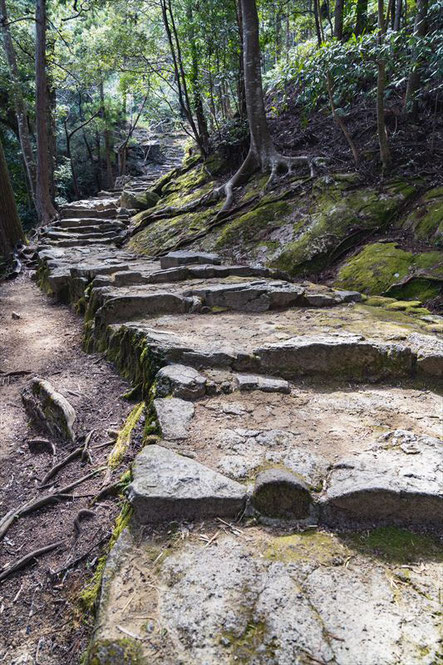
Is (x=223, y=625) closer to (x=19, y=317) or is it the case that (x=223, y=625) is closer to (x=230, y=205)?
(x=19, y=317)

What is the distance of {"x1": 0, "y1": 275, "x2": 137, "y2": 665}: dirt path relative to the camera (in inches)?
66.1

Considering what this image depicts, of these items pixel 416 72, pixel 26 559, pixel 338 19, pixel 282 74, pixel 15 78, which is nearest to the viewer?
pixel 26 559

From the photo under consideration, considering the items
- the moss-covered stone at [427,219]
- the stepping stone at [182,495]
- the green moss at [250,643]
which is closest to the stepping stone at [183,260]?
the moss-covered stone at [427,219]

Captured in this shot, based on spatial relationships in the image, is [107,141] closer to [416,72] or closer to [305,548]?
[416,72]

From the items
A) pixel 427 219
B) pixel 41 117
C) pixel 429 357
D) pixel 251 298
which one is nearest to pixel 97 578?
pixel 429 357

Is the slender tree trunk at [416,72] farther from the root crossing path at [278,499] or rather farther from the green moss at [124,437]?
the green moss at [124,437]

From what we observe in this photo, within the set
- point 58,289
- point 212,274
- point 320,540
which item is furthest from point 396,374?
point 58,289

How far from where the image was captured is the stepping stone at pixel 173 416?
241 cm

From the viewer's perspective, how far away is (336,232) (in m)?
6.14

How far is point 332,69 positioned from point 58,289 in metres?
5.54

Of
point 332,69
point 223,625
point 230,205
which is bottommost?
point 223,625

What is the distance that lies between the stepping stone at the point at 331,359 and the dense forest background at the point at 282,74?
4.26m

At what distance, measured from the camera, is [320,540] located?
5.84 ft

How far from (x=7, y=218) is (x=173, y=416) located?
9642 millimetres
